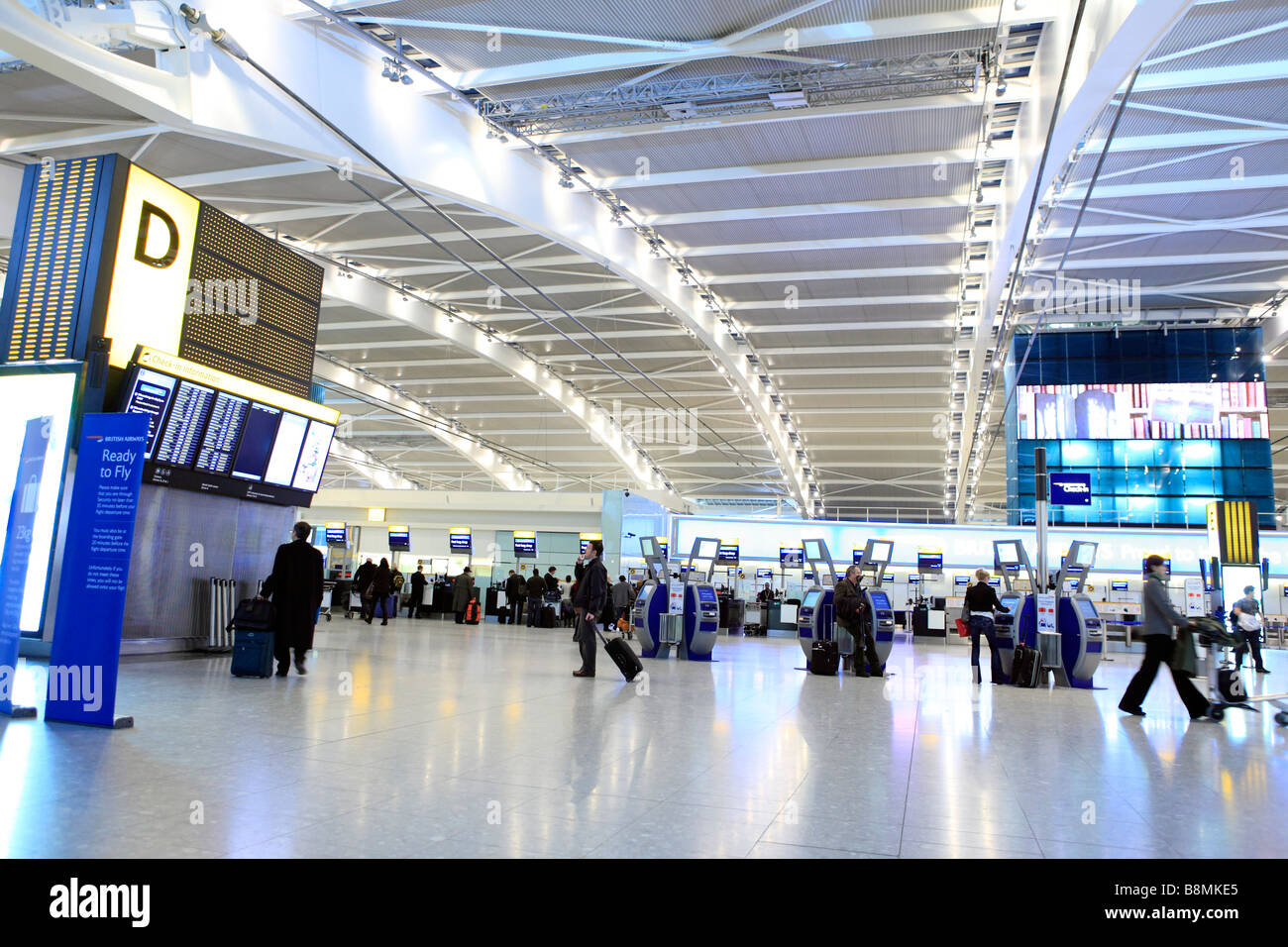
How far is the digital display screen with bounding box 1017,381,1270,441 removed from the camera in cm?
2588

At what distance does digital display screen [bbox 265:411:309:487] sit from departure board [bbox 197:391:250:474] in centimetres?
68

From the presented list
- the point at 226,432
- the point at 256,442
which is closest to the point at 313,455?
the point at 256,442

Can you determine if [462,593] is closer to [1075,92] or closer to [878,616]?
[878,616]

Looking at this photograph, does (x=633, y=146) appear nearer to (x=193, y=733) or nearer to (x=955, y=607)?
(x=193, y=733)

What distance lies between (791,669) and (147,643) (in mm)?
7880

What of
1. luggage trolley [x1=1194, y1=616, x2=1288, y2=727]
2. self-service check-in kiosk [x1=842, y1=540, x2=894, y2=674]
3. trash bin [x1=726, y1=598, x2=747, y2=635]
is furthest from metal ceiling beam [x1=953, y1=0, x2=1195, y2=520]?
trash bin [x1=726, y1=598, x2=747, y2=635]

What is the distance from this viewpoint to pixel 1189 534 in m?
25.3

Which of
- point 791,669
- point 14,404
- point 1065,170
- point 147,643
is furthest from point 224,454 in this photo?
point 1065,170

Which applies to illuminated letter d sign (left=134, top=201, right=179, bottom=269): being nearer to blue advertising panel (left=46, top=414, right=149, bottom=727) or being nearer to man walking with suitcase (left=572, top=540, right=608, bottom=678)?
blue advertising panel (left=46, top=414, right=149, bottom=727)

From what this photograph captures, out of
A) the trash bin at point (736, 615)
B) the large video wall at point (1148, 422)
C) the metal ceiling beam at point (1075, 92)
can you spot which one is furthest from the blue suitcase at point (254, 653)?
the large video wall at point (1148, 422)

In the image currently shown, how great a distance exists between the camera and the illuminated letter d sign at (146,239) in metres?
9.16

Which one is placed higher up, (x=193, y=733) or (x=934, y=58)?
(x=934, y=58)

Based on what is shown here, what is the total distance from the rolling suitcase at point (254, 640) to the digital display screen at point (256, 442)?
2.65 m
